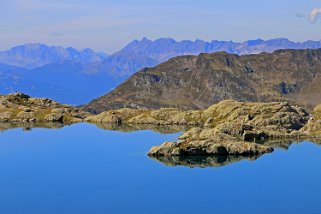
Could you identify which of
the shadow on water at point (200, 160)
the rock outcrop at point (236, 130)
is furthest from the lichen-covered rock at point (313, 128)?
the shadow on water at point (200, 160)

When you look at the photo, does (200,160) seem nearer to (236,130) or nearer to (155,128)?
(236,130)

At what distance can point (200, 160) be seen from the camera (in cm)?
12562

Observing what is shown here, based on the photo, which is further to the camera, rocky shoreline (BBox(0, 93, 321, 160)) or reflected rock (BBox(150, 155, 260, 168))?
rocky shoreline (BBox(0, 93, 321, 160))

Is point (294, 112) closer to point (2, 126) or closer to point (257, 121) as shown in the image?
point (257, 121)

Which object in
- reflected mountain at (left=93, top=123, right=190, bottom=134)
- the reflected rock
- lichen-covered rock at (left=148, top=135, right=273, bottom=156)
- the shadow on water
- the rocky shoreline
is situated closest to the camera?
the shadow on water

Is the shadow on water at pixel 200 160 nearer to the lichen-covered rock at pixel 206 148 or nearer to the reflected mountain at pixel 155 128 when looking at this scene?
the lichen-covered rock at pixel 206 148

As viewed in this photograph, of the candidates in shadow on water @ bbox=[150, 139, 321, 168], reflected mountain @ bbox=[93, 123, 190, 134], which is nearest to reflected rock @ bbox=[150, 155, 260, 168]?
shadow on water @ bbox=[150, 139, 321, 168]

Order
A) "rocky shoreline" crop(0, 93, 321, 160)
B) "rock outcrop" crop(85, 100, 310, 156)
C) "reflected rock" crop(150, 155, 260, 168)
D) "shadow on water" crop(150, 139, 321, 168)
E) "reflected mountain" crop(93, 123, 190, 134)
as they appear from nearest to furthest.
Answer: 1. "shadow on water" crop(150, 139, 321, 168)
2. "reflected rock" crop(150, 155, 260, 168)
3. "rock outcrop" crop(85, 100, 310, 156)
4. "rocky shoreline" crop(0, 93, 321, 160)
5. "reflected mountain" crop(93, 123, 190, 134)

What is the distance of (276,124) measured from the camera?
17275cm

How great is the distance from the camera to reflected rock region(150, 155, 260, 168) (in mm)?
121750

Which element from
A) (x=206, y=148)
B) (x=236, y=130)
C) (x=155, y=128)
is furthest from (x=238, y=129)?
(x=155, y=128)

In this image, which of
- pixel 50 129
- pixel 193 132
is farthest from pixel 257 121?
pixel 50 129

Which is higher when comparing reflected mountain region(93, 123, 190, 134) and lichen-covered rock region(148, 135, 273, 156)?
lichen-covered rock region(148, 135, 273, 156)

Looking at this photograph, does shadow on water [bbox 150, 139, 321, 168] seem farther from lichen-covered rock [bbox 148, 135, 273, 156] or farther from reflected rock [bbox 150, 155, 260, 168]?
lichen-covered rock [bbox 148, 135, 273, 156]
